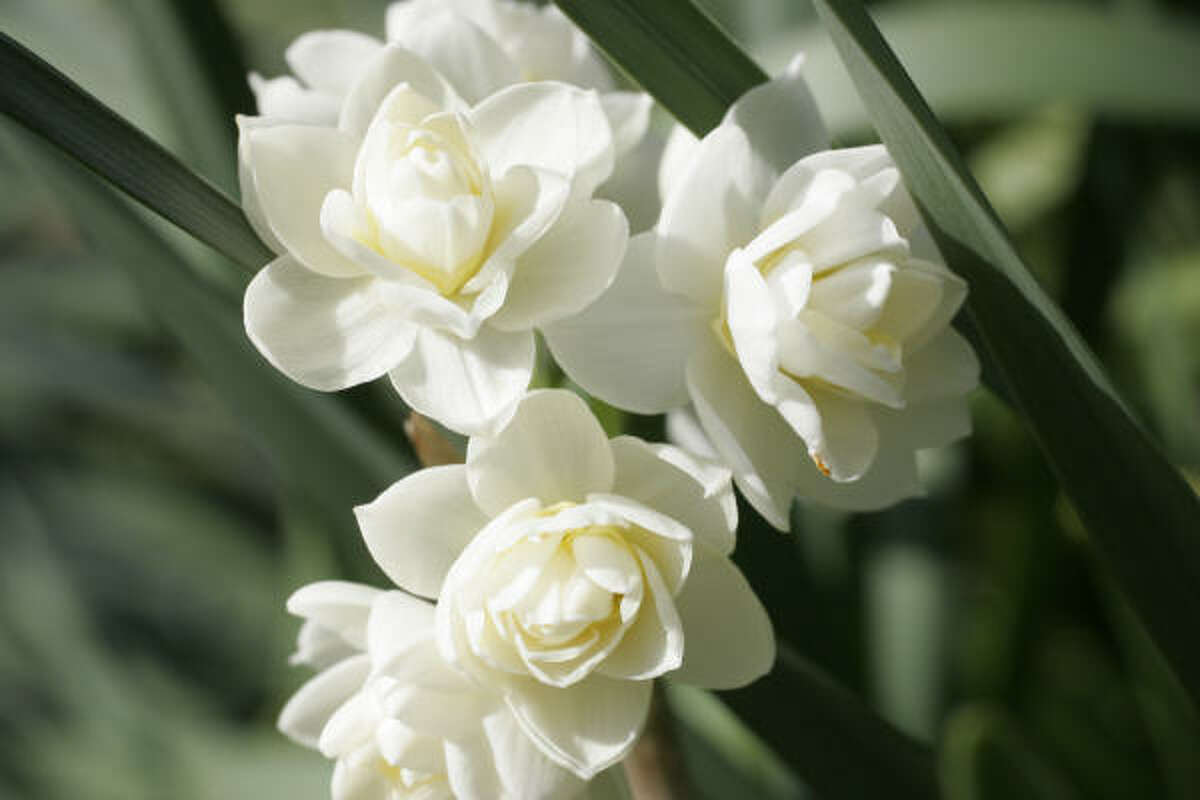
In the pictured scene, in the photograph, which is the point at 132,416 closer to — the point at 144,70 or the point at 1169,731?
the point at 144,70

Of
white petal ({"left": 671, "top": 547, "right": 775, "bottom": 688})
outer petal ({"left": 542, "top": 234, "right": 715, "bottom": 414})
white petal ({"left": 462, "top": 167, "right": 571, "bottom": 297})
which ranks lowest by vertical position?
white petal ({"left": 671, "top": 547, "right": 775, "bottom": 688})

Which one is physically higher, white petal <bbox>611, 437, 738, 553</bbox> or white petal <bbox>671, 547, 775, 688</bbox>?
white petal <bbox>611, 437, 738, 553</bbox>

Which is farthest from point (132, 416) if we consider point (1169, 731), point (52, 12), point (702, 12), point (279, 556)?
point (702, 12)

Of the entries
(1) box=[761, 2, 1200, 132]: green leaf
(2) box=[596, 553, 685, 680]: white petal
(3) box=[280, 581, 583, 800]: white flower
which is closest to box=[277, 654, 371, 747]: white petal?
(3) box=[280, 581, 583, 800]: white flower

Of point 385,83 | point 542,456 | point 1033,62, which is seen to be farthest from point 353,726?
point 1033,62

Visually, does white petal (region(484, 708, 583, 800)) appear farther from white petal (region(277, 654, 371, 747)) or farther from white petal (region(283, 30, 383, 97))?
white petal (region(283, 30, 383, 97))

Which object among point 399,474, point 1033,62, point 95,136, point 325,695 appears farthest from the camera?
point 1033,62

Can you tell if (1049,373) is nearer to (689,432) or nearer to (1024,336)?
(1024,336)

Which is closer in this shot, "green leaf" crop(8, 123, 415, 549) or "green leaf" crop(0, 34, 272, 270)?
"green leaf" crop(0, 34, 272, 270)

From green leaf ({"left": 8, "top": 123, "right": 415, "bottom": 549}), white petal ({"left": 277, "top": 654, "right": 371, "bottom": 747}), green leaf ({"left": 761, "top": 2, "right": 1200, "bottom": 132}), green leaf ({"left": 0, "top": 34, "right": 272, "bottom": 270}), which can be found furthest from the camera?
green leaf ({"left": 761, "top": 2, "right": 1200, "bottom": 132})

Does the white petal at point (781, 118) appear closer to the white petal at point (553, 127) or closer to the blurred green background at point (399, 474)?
the white petal at point (553, 127)
